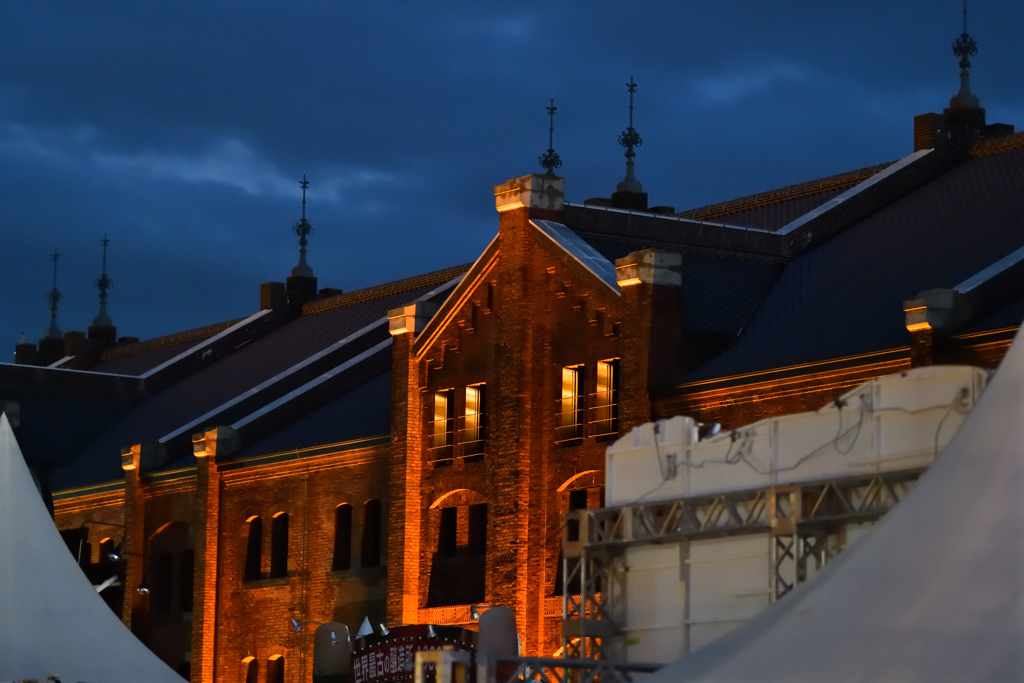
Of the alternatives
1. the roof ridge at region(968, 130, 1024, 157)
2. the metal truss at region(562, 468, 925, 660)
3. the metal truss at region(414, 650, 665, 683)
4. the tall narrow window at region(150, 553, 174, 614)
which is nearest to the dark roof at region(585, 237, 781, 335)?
the roof ridge at region(968, 130, 1024, 157)

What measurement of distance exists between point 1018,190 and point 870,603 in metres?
21.7

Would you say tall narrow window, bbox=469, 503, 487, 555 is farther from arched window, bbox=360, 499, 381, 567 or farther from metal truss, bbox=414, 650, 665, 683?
metal truss, bbox=414, 650, 665, 683

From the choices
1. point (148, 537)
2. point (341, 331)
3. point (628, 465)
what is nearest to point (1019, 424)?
point (628, 465)

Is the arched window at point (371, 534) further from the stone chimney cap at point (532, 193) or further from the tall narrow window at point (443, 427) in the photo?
the stone chimney cap at point (532, 193)

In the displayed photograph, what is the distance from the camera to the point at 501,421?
3850 cm

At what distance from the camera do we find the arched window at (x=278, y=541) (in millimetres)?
45250

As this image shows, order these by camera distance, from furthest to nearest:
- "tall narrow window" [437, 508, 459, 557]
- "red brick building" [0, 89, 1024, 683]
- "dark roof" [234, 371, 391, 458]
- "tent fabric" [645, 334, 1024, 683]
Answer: "dark roof" [234, 371, 391, 458]
"tall narrow window" [437, 508, 459, 557]
"red brick building" [0, 89, 1024, 683]
"tent fabric" [645, 334, 1024, 683]

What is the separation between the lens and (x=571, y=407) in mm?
37750

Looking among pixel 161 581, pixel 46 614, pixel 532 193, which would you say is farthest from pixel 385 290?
pixel 46 614

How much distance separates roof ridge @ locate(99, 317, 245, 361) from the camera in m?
65.5

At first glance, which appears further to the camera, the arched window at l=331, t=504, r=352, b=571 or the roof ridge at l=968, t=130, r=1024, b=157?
the arched window at l=331, t=504, r=352, b=571

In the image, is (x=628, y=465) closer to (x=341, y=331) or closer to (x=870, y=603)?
(x=870, y=603)

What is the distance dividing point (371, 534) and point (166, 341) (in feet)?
→ 87.3

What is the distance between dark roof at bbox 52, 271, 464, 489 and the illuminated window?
16.6 meters
